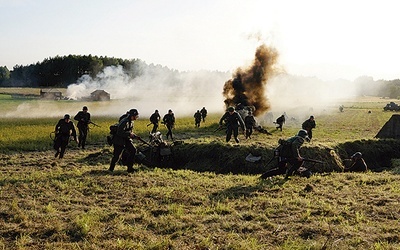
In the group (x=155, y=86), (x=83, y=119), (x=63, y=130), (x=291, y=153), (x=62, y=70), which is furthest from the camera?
(x=62, y=70)

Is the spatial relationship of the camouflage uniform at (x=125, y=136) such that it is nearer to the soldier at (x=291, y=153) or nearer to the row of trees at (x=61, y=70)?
the soldier at (x=291, y=153)

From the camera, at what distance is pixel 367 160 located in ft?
59.5

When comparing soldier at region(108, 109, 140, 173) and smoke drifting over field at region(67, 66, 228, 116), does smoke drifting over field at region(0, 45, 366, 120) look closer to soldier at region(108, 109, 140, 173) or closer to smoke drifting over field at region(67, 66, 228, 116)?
smoke drifting over field at region(67, 66, 228, 116)

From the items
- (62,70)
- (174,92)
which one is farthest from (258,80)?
(62,70)

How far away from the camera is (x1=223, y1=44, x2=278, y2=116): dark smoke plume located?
48875 millimetres

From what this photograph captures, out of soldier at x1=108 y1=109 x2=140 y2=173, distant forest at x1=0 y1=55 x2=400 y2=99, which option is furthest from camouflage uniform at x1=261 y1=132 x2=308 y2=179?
distant forest at x1=0 y1=55 x2=400 y2=99

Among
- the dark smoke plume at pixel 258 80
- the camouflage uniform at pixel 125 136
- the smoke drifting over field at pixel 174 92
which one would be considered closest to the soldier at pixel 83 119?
the camouflage uniform at pixel 125 136

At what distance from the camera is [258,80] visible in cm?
4894

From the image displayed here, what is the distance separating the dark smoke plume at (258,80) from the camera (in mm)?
48875

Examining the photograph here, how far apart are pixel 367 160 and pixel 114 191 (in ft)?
41.7

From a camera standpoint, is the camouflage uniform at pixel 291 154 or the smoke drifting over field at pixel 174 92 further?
the smoke drifting over field at pixel 174 92

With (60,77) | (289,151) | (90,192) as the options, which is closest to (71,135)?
(90,192)

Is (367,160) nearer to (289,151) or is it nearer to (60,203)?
(289,151)

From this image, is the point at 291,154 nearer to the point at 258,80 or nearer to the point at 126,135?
the point at 126,135
